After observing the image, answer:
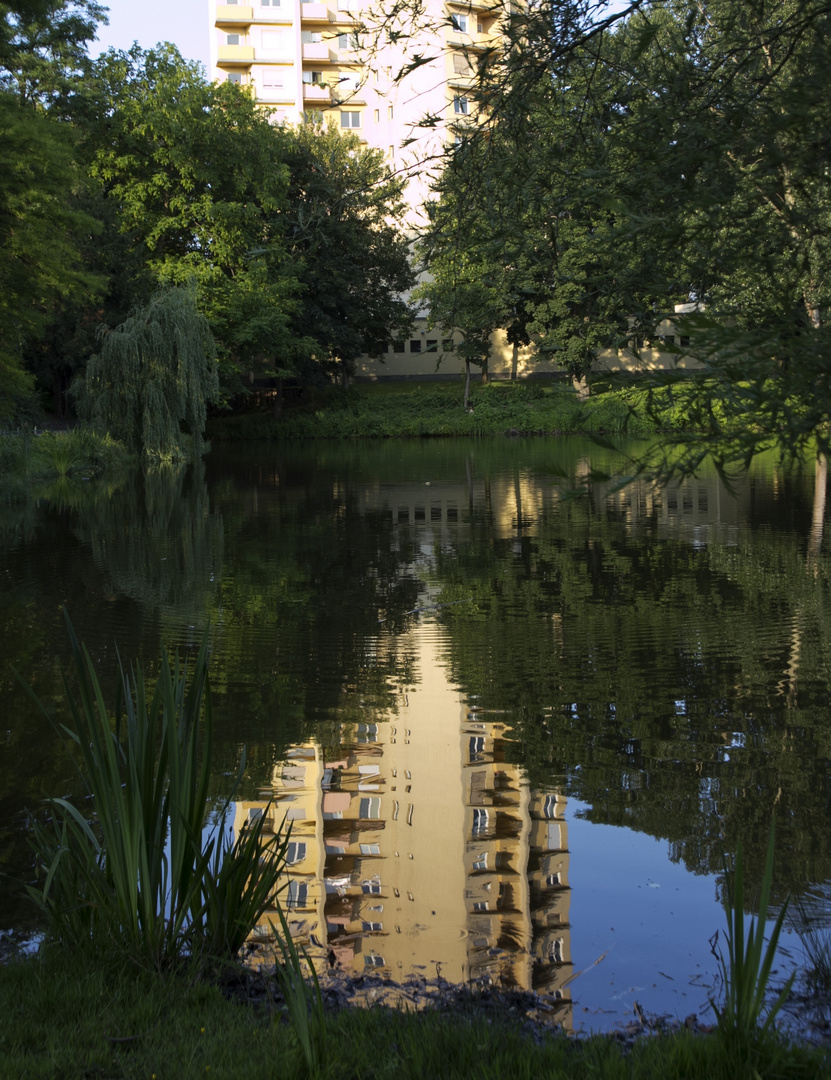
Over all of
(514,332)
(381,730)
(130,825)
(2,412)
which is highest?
(514,332)

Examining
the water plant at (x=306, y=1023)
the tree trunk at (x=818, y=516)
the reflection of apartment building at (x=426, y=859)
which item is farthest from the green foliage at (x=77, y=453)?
the water plant at (x=306, y=1023)

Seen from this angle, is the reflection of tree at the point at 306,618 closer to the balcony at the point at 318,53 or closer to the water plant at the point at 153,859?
the water plant at the point at 153,859

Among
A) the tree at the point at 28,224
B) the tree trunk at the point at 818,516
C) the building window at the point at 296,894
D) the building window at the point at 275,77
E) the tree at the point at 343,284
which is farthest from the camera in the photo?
the building window at the point at 275,77

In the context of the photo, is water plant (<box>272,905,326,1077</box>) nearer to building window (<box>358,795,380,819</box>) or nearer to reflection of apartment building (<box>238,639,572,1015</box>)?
reflection of apartment building (<box>238,639,572,1015</box>)

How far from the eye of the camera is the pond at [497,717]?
13.1 ft

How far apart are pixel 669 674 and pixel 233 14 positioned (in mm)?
66733

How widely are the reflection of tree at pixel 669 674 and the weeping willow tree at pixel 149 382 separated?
16858 millimetres

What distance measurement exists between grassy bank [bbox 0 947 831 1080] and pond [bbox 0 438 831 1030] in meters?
0.49

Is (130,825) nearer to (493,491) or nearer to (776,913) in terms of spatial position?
(776,913)

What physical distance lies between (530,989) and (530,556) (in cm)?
966

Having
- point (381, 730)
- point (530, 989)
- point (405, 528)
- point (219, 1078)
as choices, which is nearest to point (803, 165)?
point (530, 989)

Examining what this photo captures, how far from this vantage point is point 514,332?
5244 cm

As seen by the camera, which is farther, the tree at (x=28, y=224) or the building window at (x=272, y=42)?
the building window at (x=272, y=42)

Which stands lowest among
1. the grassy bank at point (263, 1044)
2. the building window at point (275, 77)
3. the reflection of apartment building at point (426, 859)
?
the reflection of apartment building at point (426, 859)
